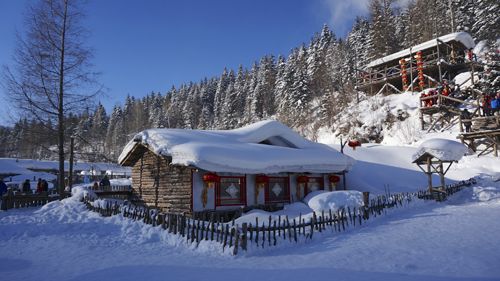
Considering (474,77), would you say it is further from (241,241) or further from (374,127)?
(241,241)

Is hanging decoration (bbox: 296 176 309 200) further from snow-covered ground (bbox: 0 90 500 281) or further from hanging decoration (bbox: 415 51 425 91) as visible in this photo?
hanging decoration (bbox: 415 51 425 91)

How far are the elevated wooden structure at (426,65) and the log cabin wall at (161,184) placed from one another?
33.5 m

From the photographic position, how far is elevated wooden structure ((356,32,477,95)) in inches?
1537

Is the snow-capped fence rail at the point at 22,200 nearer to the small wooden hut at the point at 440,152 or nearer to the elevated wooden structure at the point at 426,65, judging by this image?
the small wooden hut at the point at 440,152

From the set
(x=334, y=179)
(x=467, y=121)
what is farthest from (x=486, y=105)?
(x=334, y=179)

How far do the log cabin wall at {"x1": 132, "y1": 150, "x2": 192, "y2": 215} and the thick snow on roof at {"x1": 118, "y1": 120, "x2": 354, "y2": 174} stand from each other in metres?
1.20

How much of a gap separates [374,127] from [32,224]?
35030 mm

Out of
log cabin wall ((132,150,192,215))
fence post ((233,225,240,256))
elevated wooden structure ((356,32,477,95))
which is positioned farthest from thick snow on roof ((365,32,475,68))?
fence post ((233,225,240,256))

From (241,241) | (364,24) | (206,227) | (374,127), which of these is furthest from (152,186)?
(364,24)

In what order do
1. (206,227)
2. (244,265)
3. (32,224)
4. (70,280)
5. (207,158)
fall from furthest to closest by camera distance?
1. (207,158)
2. (32,224)
3. (206,227)
4. (244,265)
5. (70,280)

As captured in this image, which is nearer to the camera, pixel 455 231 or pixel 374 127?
pixel 455 231

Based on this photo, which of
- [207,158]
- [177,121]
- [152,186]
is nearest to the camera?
[207,158]

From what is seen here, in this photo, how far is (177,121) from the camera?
3398 inches

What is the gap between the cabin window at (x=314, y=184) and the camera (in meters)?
21.6
